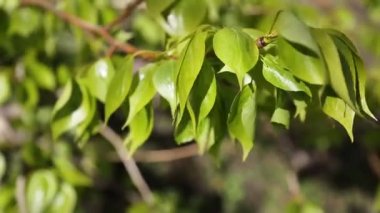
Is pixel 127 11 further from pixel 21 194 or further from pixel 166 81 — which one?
pixel 21 194

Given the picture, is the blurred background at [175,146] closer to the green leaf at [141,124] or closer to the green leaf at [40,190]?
the green leaf at [40,190]

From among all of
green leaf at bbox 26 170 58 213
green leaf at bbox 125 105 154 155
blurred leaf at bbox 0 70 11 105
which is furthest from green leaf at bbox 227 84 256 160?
blurred leaf at bbox 0 70 11 105

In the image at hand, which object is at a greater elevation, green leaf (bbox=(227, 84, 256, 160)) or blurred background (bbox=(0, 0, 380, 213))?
green leaf (bbox=(227, 84, 256, 160))

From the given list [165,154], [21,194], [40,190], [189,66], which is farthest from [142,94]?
[165,154]

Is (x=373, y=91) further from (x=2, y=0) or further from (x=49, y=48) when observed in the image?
(x=2, y=0)

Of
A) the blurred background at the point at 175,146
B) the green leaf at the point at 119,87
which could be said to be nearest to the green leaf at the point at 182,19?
the blurred background at the point at 175,146

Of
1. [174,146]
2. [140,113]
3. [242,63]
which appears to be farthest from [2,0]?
[174,146]

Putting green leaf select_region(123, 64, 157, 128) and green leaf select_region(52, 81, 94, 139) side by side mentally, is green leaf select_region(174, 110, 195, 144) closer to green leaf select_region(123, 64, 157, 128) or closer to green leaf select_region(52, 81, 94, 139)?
green leaf select_region(123, 64, 157, 128)
